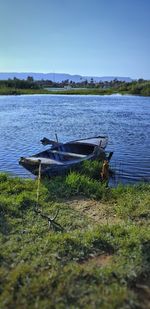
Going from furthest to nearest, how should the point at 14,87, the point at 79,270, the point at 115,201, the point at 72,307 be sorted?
the point at 14,87 < the point at 115,201 < the point at 79,270 < the point at 72,307

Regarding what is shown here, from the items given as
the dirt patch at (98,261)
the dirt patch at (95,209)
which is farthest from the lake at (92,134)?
the dirt patch at (98,261)

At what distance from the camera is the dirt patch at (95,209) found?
8500mm

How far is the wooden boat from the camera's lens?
13.3 metres

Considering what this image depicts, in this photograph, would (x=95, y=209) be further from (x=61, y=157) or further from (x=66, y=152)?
(x=66, y=152)

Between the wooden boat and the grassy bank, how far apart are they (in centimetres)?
303

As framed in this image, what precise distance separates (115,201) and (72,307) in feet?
18.1

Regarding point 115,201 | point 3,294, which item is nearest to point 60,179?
point 115,201

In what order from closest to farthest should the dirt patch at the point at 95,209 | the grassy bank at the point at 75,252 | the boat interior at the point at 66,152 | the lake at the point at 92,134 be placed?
the grassy bank at the point at 75,252
the dirt patch at the point at 95,209
the boat interior at the point at 66,152
the lake at the point at 92,134

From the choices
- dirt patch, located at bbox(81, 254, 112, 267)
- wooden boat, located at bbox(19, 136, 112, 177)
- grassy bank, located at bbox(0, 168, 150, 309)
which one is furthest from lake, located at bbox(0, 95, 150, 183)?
dirt patch, located at bbox(81, 254, 112, 267)

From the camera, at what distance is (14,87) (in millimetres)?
108188

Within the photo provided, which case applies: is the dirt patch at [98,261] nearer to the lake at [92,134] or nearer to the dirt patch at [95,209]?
the dirt patch at [95,209]

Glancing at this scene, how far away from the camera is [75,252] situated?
6289 mm

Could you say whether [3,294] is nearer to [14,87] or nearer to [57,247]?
[57,247]

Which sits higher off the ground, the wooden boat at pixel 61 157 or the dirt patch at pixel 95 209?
the dirt patch at pixel 95 209
